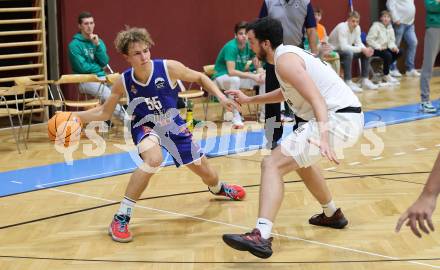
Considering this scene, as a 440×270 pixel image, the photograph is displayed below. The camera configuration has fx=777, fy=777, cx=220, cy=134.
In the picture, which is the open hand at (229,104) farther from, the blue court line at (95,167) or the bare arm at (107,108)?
the blue court line at (95,167)

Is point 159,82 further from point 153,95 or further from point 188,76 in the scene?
Result: point 188,76

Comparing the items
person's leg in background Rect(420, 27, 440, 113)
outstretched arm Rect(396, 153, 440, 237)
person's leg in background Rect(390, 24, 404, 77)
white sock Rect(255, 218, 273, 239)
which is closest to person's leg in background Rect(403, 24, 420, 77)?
person's leg in background Rect(390, 24, 404, 77)

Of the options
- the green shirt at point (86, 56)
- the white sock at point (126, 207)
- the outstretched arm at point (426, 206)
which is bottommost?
the white sock at point (126, 207)

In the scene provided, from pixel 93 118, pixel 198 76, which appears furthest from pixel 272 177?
pixel 93 118

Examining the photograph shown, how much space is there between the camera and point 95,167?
838cm

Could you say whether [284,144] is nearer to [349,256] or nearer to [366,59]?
[349,256]

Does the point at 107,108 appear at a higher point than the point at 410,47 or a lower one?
higher

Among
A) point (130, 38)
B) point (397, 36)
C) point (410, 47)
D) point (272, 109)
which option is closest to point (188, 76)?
point (130, 38)

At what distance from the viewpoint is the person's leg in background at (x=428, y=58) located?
10992 mm

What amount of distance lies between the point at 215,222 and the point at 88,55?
5323 millimetres

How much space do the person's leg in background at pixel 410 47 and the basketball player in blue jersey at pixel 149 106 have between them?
1093cm

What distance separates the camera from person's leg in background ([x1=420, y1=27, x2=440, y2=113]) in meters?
11.0

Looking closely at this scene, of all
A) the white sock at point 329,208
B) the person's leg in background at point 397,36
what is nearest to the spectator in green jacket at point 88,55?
the white sock at point 329,208

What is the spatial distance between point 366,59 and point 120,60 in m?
5.00
